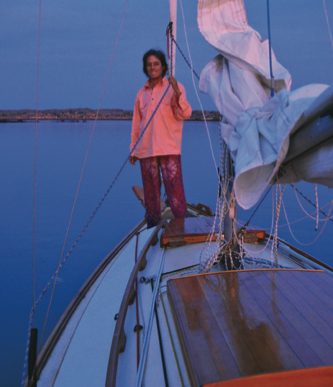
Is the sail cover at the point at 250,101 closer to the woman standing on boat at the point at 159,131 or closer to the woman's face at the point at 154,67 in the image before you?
the woman standing on boat at the point at 159,131

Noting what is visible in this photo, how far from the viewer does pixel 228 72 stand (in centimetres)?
175

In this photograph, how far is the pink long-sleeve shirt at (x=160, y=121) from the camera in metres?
3.13

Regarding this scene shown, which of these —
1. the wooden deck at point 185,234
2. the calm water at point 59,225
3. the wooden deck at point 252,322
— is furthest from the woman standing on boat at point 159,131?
the wooden deck at point 252,322

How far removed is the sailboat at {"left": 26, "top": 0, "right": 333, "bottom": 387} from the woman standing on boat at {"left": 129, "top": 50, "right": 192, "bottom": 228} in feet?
3.80

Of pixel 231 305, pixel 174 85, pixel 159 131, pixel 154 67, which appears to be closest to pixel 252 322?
pixel 231 305

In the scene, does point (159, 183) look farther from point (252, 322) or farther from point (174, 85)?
point (252, 322)

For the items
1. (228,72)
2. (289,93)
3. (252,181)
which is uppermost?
(228,72)

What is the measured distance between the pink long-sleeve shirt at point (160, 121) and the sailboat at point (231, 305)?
3.91 feet

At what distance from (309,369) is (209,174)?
9.76m

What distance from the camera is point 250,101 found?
63.3 inches

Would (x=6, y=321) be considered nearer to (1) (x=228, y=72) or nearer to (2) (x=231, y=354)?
(2) (x=231, y=354)

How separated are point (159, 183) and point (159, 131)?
533 mm

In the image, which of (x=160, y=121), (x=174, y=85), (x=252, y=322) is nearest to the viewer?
(x=252, y=322)

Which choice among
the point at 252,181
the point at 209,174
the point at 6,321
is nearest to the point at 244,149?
the point at 252,181
